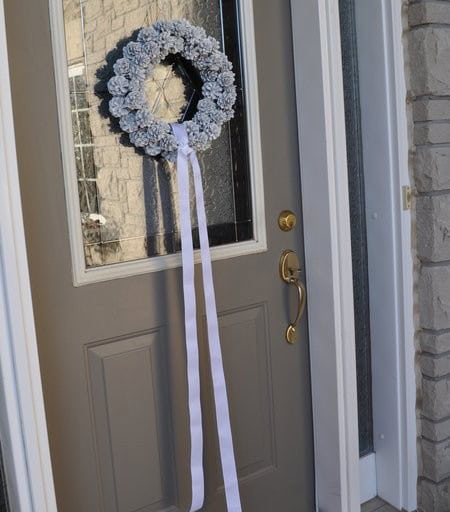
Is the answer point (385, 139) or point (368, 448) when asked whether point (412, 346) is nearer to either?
point (368, 448)

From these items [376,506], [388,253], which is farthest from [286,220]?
[376,506]

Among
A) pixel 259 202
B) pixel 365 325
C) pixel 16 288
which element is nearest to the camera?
pixel 16 288

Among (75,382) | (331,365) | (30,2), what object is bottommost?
(331,365)

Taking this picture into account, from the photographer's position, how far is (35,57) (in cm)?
138

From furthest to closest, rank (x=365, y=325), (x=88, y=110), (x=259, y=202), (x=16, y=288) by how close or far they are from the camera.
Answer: (x=365, y=325), (x=259, y=202), (x=88, y=110), (x=16, y=288)

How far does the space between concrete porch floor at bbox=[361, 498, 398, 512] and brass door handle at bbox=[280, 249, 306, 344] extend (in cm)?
67

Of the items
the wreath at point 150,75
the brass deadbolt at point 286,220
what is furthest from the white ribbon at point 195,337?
the brass deadbolt at point 286,220

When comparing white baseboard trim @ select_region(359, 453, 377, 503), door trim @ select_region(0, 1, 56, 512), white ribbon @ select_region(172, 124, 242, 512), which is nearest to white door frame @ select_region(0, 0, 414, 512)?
door trim @ select_region(0, 1, 56, 512)

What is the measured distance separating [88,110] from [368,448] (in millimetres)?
1442

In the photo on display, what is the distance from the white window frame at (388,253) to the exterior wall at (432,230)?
41 mm

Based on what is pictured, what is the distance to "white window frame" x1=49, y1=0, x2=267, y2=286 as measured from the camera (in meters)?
1.41

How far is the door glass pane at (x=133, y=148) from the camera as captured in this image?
1463mm

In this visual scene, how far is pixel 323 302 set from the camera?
6.08 ft

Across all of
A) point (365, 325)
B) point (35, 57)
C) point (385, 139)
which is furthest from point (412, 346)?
point (35, 57)
